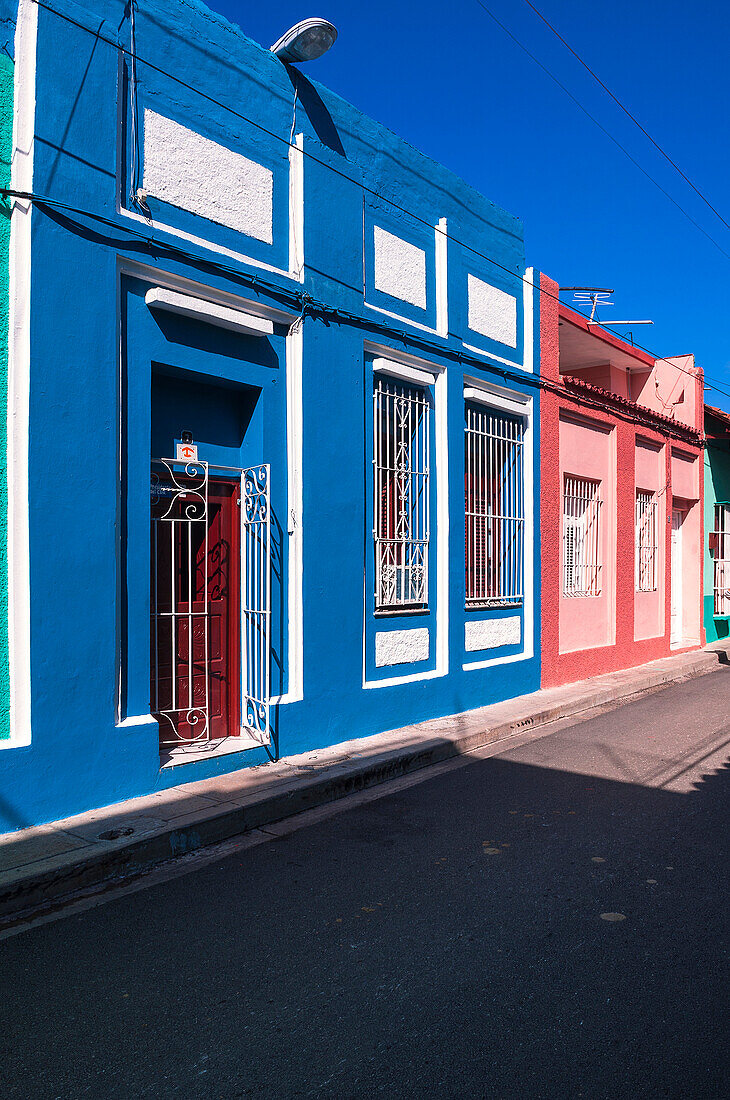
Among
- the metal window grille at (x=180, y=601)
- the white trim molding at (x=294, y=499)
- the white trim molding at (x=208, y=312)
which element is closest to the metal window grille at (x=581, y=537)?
the white trim molding at (x=294, y=499)

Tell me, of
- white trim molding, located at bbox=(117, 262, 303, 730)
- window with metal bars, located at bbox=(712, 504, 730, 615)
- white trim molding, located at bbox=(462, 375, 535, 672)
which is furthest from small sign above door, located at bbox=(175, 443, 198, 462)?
window with metal bars, located at bbox=(712, 504, 730, 615)

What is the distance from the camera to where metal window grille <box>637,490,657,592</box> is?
15.3 m

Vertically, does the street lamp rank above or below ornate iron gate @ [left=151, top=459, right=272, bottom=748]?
above

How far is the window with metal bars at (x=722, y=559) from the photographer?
746 inches

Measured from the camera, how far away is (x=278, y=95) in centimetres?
751

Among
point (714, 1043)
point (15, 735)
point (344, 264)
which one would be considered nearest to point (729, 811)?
point (714, 1043)

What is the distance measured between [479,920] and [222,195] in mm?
5774

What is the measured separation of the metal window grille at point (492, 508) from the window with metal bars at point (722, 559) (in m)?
9.48

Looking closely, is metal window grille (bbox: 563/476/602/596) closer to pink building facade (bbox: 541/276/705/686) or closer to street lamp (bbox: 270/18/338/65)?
pink building facade (bbox: 541/276/705/686)

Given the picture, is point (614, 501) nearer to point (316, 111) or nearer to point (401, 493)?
point (401, 493)

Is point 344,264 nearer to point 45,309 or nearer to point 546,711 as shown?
point 45,309

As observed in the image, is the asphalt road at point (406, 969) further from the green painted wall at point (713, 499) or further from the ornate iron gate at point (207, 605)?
the green painted wall at point (713, 499)

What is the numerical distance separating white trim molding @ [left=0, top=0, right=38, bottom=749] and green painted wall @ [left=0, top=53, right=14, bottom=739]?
0.09 feet

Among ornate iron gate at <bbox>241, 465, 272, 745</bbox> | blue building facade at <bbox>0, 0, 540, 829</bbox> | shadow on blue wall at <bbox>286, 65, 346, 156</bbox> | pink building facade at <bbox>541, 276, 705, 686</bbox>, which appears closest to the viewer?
blue building facade at <bbox>0, 0, 540, 829</bbox>
